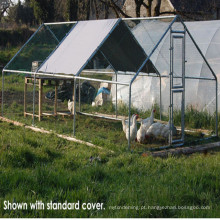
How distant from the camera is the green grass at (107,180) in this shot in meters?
4.30

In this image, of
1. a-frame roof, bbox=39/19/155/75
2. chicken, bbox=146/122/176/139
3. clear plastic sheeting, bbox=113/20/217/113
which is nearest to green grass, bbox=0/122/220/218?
chicken, bbox=146/122/176/139

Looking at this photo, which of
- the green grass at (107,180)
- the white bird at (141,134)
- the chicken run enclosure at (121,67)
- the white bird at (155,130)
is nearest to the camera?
the green grass at (107,180)

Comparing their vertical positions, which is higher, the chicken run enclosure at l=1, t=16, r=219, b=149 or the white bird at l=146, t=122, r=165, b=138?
the chicken run enclosure at l=1, t=16, r=219, b=149

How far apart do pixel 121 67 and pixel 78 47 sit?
1.61 m

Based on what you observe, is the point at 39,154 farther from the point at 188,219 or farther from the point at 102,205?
the point at 188,219

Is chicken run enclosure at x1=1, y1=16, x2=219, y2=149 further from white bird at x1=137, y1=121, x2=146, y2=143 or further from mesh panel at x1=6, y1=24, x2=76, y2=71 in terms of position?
white bird at x1=137, y1=121, x2=146, y2=143

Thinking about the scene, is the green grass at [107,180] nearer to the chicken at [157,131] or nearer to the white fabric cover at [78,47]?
the chicken at [157,131]

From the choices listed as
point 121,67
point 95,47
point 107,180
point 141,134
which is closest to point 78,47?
point 95,47

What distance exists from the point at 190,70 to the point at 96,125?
8.36 feet

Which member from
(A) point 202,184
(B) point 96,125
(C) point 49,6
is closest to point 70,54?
(B) point 96,125

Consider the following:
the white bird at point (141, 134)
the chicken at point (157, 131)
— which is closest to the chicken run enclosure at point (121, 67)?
the chicken at point (157, 131)

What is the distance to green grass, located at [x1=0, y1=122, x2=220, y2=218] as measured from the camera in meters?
4.30

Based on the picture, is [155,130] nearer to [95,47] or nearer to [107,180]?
[95,47]

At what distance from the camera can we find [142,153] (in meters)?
6.76
